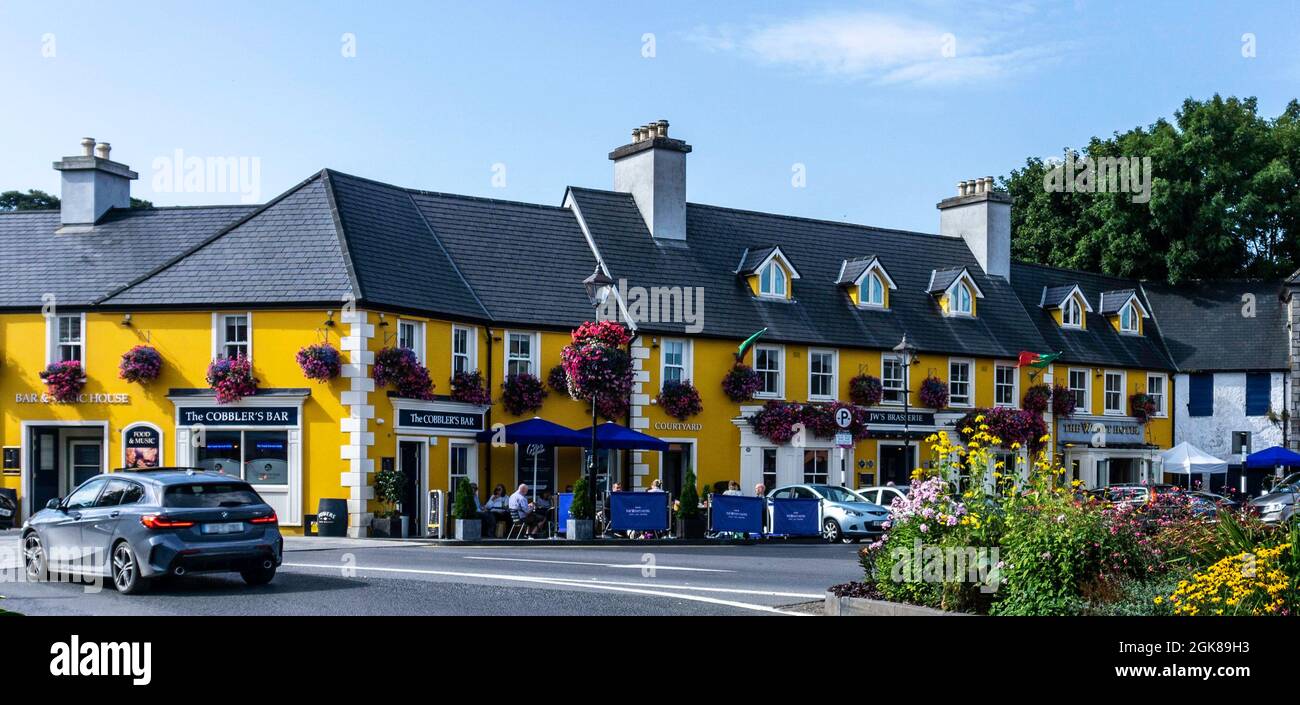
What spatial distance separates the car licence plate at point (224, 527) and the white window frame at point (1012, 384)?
32.1 m

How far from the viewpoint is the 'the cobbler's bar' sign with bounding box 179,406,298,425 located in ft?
104

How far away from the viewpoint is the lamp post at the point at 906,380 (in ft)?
130

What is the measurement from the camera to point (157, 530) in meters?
16.3

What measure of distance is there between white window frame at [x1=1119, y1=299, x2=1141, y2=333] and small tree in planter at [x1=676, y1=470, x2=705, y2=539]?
2346 centimetres

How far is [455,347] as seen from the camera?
114ft

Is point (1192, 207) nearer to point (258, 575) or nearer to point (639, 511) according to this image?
point (639, 511)

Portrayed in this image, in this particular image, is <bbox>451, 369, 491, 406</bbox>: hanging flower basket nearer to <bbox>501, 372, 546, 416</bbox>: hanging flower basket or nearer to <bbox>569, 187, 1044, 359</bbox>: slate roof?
<bbox>501, 372, 546, 416</bbox>: hanging flower basket

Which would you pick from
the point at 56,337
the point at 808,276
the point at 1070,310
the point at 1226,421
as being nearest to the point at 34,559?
the point at 56,337

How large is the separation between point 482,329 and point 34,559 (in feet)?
58.8

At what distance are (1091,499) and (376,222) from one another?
2429 centimetres

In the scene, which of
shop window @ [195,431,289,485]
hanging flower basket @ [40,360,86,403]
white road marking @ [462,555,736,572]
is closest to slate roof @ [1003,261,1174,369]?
shop window @ [195,431,289,485]

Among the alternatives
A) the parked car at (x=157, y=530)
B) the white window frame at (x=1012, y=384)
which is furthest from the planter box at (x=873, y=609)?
the white window frame at (x=1012, y=384)

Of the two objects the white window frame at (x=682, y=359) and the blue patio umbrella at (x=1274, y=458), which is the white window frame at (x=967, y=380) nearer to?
the blue patio umbrella at (x=1274, y=458)
